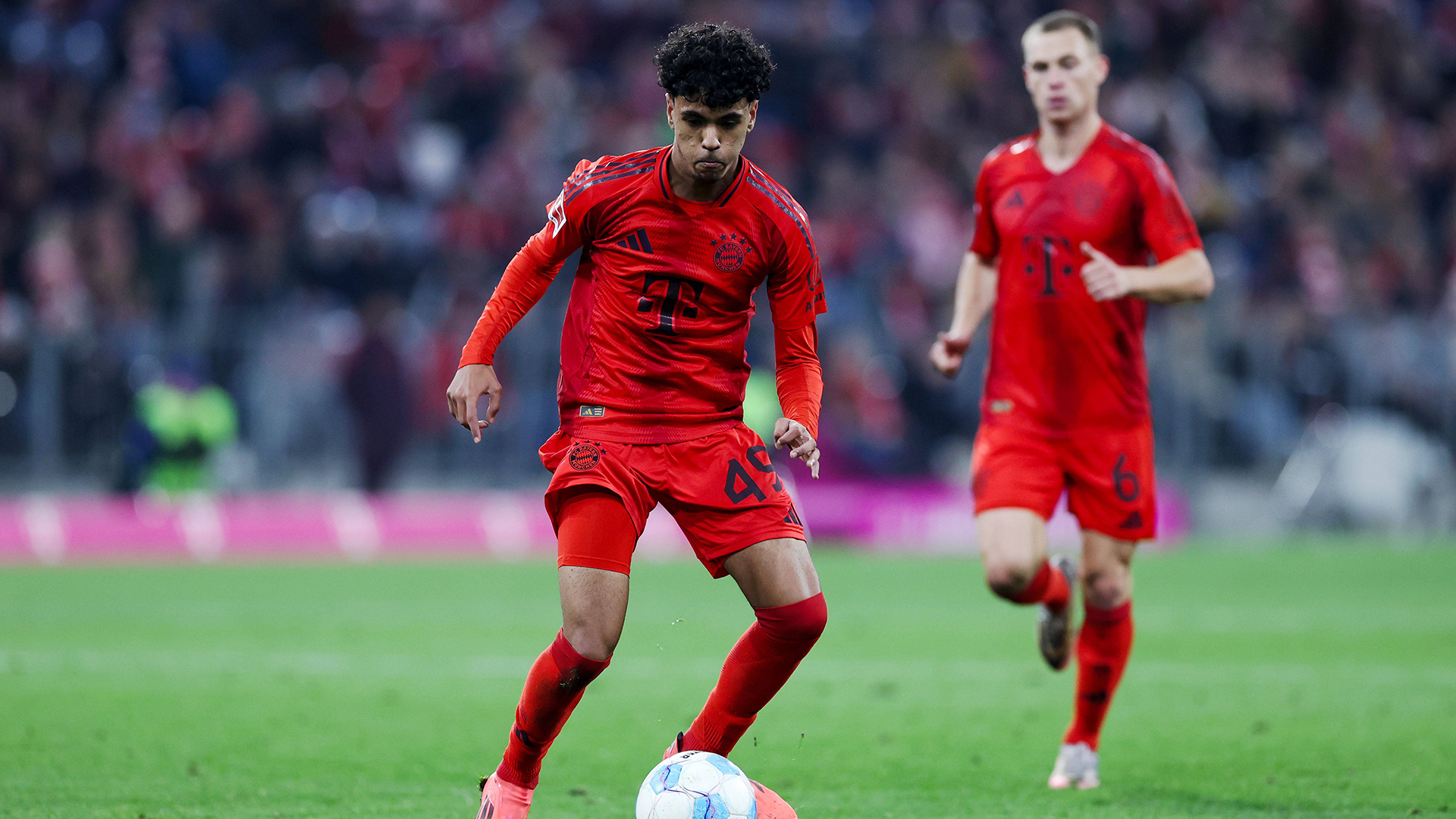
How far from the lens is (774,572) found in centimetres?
441

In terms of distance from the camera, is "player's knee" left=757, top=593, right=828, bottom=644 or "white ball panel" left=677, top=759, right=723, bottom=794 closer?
"white ball panel" left=677, top=759, right=723, bottom=794

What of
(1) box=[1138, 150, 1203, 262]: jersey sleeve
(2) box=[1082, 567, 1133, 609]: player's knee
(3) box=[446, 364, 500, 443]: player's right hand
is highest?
(1) box=[1138, 150, 1203, 262]: jersey sleeve

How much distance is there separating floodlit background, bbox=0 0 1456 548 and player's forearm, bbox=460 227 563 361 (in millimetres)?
10876

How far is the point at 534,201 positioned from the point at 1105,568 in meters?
12.5

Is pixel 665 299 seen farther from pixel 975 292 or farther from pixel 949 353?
pixel 975 292

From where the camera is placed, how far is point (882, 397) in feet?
54.6

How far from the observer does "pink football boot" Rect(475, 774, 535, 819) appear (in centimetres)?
438

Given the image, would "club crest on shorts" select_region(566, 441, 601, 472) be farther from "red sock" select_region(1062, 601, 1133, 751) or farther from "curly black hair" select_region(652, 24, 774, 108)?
"red sock" select_region(1062, 601, 1133, 751)

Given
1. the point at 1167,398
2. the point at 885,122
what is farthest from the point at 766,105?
the point at 1167,398

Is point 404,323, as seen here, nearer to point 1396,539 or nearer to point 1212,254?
point 1212,254

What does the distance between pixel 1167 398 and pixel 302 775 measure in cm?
1256

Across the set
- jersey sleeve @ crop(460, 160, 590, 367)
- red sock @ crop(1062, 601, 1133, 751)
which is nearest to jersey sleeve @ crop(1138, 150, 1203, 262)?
red sock @ crop(1062, 601, 1133, 751)

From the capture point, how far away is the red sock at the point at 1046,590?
18.9 ft

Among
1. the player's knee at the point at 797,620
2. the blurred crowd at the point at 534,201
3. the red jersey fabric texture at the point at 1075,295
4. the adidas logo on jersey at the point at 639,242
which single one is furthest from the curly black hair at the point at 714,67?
the blurred crowd at the point at 534,201
